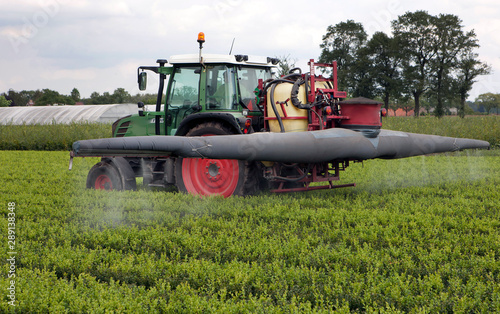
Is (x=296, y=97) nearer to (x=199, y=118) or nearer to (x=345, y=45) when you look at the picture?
(x=199, y=118)

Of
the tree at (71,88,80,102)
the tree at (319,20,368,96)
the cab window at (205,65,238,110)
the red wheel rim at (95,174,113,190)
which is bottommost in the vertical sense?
the red wheel rim at (95,174,113,190)

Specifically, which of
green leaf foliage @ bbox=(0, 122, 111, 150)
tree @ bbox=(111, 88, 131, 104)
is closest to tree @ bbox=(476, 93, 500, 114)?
tree @ bbox=(111, 88, 131, 104)

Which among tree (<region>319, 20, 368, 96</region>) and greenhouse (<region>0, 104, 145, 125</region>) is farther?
tree (<region>319, 20, 368, 96</region>)

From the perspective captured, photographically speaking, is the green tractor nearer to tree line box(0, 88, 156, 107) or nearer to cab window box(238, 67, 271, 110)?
cab window box(238, 67, 271, 110)

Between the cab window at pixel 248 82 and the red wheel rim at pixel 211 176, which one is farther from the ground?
the cab window at pixel 248 82

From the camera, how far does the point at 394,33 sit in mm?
57219

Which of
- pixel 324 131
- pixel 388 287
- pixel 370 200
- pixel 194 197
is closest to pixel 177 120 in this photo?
pixel 194 197

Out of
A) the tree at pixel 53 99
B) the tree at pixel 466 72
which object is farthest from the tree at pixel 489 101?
the tree at pixel 53 99

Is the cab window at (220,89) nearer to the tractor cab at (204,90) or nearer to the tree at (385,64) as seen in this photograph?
the tractor cab at (204,90)

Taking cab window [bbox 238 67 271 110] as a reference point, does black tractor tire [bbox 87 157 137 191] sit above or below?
below

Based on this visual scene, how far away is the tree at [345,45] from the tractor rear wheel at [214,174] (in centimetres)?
4914

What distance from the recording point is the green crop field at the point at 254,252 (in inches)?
157

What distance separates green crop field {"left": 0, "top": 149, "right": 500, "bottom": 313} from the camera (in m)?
3.98

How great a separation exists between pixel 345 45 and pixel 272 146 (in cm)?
5352
